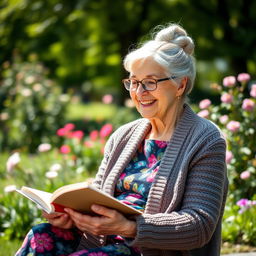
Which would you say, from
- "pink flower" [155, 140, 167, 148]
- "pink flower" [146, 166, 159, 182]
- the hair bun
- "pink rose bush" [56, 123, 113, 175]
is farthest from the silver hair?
"pink rose bush" [56, 123, 113, 175]

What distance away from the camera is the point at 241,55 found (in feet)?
40.5

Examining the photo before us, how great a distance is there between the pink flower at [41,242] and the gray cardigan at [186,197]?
0.17m

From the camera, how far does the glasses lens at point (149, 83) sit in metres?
2.57

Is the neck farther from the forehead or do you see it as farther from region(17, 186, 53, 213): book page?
region(17, 186, 53, 213): book page

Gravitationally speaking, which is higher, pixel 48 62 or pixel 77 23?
pixel 77 23

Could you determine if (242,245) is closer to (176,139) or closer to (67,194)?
(176,139)

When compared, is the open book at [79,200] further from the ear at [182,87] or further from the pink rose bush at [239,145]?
the pink rose bush at [239,145]

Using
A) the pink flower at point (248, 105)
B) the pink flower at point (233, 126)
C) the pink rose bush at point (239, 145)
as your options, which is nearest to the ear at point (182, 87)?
the pink rose bush at point (239, 145)

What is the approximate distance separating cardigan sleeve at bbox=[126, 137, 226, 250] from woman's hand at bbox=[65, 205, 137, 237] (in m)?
0.04

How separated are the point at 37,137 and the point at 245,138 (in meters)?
5.36

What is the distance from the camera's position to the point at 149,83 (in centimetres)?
259

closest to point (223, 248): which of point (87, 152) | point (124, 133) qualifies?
point (124, 133)

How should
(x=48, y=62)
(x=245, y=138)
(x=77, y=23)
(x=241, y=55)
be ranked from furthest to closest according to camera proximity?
(x=48, y=62) → (x=77, y=23) → (x=241, y=55) → (x=245, y=138)

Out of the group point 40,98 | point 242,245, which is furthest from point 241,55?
point 242,245
